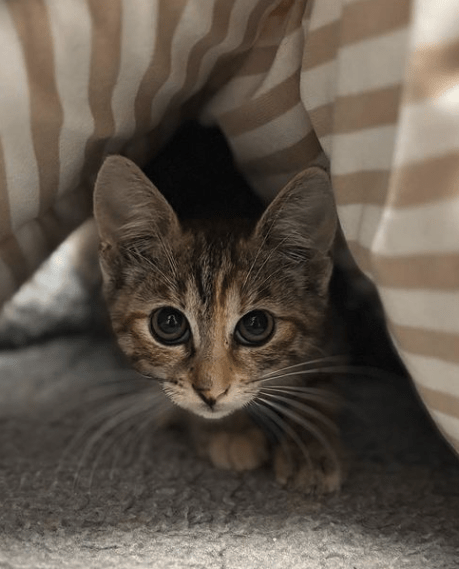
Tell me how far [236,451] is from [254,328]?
190mm

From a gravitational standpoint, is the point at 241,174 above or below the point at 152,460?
above

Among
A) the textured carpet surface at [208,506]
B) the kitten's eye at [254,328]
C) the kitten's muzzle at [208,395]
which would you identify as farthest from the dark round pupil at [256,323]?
the textured carpet surface at [208,506]

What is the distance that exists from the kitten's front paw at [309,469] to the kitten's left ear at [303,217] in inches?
11.9

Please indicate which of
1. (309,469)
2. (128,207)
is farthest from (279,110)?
(309,469)

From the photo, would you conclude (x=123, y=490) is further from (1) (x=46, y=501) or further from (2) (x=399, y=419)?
(2) (x=399, y=419)

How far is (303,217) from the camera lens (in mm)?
1082

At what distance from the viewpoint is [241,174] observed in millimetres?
1266

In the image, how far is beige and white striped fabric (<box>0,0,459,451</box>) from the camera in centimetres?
73

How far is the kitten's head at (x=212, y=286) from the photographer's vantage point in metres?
1.03

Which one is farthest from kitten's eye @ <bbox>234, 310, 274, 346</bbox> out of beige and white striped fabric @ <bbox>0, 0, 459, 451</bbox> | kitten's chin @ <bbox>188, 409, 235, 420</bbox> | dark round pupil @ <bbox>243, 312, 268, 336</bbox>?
beige and white striped fabric @ <bbox>0, 0, 459, 451</bbox>

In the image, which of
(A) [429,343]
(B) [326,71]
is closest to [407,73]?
(B) [326,71]

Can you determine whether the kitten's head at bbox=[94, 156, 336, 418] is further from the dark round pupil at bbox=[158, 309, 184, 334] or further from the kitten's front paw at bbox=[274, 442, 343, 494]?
the kitten's front paw at bbox=[274, 442, 343, 494]

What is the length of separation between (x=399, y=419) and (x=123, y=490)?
520 mm

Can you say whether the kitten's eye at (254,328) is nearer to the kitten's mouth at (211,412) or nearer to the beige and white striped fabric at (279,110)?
the kitten's mouth at (211,412)
